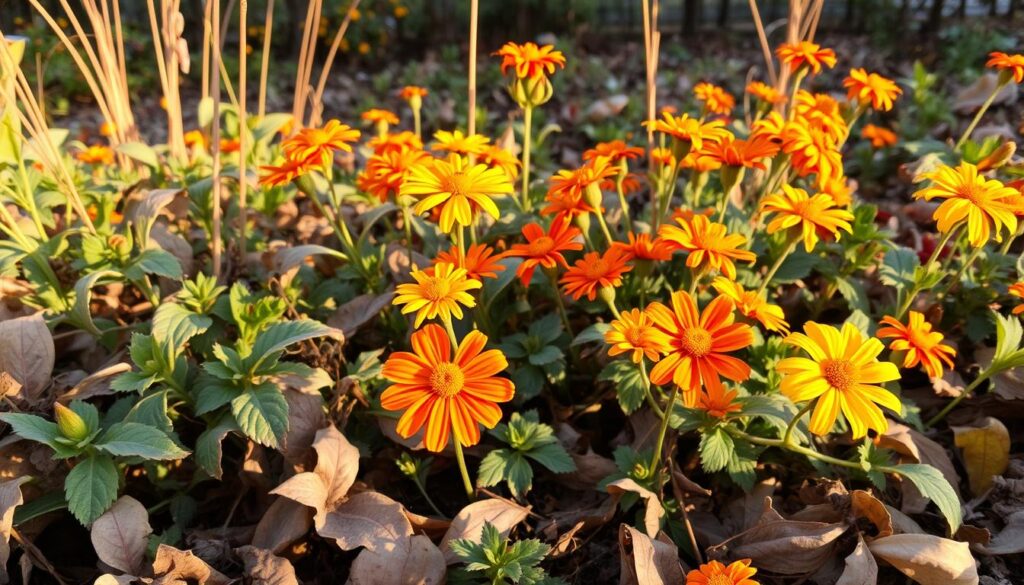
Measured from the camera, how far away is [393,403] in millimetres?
1131

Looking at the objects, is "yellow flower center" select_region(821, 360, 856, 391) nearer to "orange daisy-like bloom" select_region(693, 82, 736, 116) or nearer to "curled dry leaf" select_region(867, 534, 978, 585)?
"curled dry leaf" select_region(867, 534, 978, 585)

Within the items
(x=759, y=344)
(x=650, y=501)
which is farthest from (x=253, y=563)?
(x=759, y=344)

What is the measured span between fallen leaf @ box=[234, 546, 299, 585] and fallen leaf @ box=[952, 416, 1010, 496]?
141 centimetres

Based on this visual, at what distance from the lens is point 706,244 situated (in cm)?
131

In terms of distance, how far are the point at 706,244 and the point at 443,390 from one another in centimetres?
55

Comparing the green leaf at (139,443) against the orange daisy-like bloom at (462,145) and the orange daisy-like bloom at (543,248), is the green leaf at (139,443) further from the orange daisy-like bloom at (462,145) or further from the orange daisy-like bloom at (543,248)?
the orange daisy-like bloom at (462,145)

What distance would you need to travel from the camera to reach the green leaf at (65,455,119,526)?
1.30m

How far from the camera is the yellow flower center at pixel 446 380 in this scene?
1141 millimetres

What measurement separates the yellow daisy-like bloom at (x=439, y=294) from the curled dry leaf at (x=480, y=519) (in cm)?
44

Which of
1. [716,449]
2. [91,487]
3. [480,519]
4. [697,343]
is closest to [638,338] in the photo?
[697,343]

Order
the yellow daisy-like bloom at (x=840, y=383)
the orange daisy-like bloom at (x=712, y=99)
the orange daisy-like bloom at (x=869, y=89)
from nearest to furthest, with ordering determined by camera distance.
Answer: the yellow daisy-like bloom at (x=840, y=383) → the orange daisy-like bloom at (x=869, y=89) → the orange daisy-like bloom at (x=712, y=99)

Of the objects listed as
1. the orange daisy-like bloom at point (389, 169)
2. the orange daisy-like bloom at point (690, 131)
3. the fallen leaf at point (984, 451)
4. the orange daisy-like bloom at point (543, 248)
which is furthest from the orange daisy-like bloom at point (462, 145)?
the fallen leaf at point (984, 451)

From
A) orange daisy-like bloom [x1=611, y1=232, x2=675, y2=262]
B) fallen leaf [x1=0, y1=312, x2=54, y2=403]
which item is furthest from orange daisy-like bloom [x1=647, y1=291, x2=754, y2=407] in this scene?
fallen leaf [x1=0, y1=312, x2=54, y2=403]

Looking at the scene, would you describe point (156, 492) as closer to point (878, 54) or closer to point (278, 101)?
point (278, 101)
